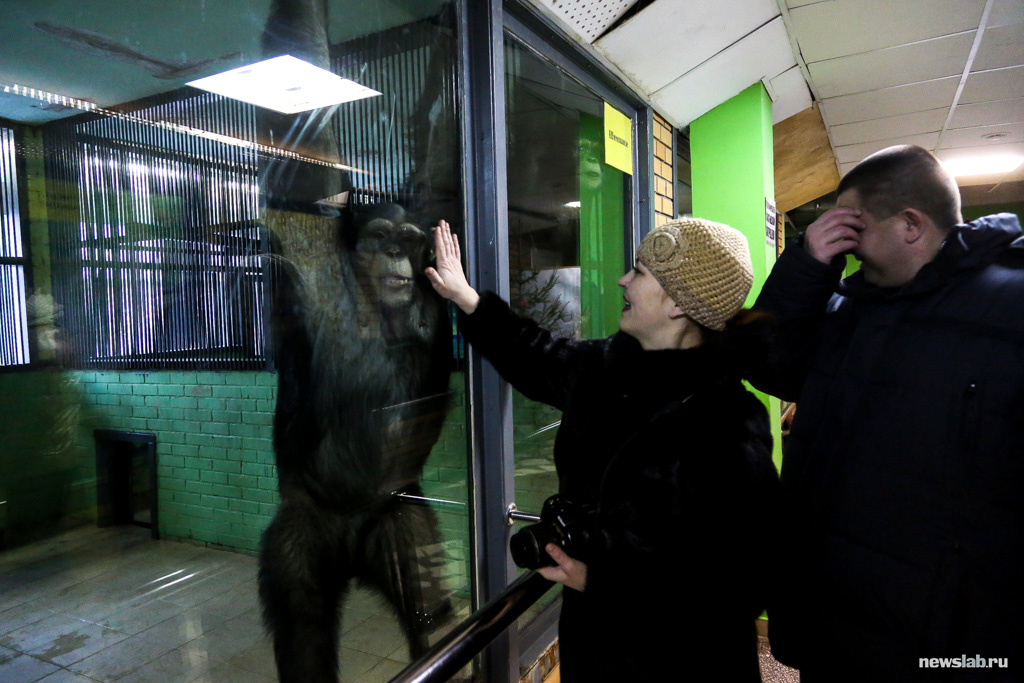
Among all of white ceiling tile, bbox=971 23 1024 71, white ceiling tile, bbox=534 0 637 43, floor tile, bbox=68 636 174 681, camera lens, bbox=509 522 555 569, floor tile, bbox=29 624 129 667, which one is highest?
white ceiling tile, bbox=971 23 1024 71

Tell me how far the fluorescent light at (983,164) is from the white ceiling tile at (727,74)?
4.07 meters

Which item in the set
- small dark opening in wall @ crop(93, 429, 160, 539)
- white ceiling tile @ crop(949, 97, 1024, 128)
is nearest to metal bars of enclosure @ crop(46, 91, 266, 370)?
small dark opening in wall @ crop(93, 429, 160, 539)

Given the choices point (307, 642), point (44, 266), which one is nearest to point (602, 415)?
point (307, 642)

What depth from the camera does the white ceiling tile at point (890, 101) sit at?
3764 millimetres

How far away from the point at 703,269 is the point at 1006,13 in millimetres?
2795

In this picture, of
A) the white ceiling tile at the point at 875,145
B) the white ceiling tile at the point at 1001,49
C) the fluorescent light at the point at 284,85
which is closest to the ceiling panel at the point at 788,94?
the white ceiling tile at the point at 1001,49

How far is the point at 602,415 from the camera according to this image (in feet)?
4.25

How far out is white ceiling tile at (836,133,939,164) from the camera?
5.04 metres

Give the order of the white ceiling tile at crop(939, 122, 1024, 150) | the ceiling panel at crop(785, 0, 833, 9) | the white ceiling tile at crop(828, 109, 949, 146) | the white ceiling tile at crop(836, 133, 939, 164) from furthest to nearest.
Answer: the white ceiling tile at crop(836, 133, 939, 164)
the white ceiling tile at crop(939, 122, 1024, 150)
the white ceiling tile at crop(828, 109, 949, 146)
the ceiling panel at crop(785, 0, 833, 9)

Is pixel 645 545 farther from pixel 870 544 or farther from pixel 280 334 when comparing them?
pixel 280 334

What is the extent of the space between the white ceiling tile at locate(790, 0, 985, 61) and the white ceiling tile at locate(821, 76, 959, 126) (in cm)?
81

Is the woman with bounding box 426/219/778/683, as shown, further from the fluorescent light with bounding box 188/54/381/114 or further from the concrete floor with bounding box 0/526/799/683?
the fluorescent light with bounding box 188/54/381/114

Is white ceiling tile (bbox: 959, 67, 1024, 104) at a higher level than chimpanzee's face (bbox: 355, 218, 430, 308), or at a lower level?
higher

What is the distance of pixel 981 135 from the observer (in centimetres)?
515
